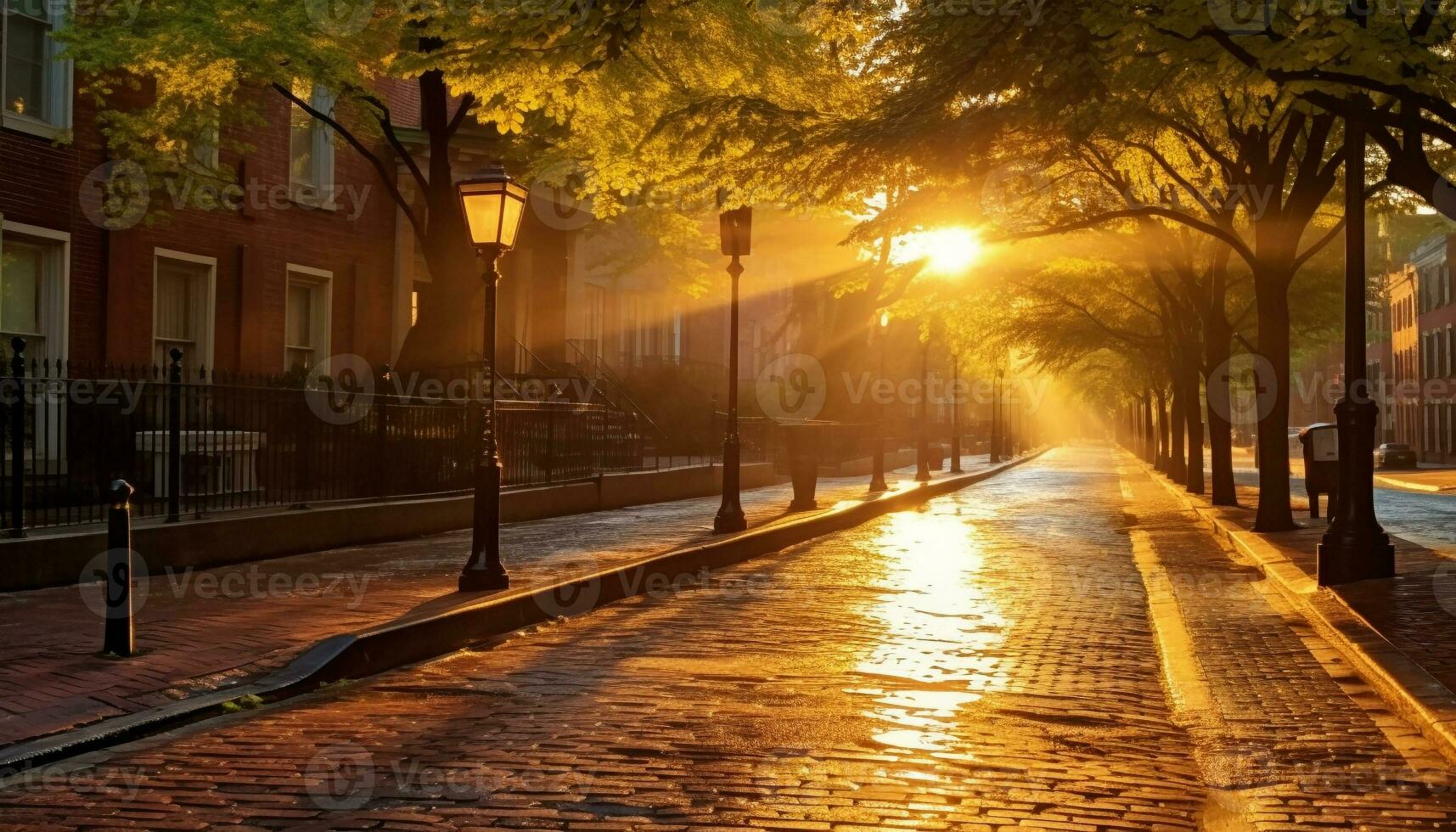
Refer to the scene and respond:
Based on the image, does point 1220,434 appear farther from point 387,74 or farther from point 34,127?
point 34,127

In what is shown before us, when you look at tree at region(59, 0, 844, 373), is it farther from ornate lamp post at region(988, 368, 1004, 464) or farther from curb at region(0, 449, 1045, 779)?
ornate lamp post at region(988, 368, 1004, 464)

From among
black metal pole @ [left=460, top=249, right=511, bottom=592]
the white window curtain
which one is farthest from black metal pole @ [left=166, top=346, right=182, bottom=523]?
the white window curtain

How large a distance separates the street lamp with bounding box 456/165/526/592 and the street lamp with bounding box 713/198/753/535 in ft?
19.4

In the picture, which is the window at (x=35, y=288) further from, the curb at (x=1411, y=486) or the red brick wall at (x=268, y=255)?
the curb at (x=1411, y=486)

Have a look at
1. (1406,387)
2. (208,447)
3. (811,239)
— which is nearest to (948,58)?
(208,447)

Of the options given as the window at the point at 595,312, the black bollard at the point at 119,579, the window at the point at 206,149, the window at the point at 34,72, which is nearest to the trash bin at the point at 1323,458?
the black bollard at the point at 119,579

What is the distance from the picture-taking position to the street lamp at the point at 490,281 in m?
10.8

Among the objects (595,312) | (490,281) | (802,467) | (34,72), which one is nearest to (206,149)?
(34,72)

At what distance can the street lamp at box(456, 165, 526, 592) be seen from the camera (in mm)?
10766

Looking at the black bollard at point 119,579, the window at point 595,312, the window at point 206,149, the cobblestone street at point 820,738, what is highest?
the window at point 206,149

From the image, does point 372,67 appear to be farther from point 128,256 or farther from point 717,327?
point 717,327

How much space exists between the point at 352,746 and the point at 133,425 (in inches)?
283

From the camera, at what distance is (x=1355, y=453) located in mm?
12023

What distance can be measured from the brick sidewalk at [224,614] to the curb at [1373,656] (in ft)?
19.0
